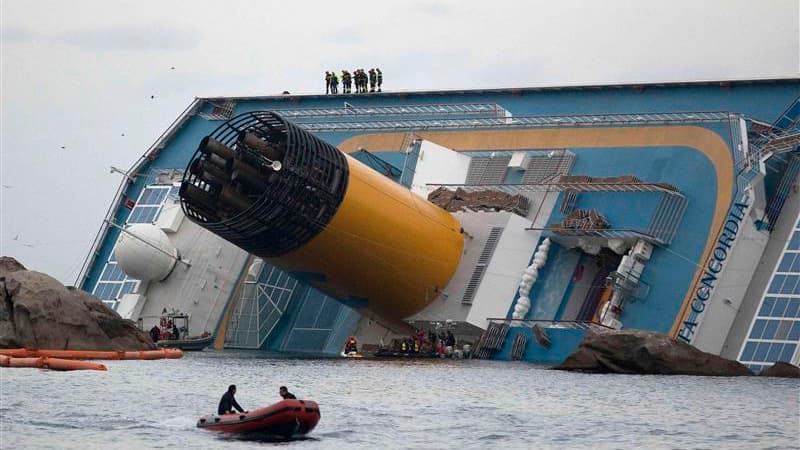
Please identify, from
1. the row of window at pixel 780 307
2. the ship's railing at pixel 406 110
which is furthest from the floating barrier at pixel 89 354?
the row of window at pixel 780 307

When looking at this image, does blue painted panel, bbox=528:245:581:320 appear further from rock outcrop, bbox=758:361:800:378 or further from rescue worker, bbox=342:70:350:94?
rescue worker, bbox=342:70:350:94

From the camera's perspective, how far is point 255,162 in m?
67.7

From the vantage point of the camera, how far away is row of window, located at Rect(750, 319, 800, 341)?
6831 centimetres

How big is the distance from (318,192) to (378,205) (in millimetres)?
3110


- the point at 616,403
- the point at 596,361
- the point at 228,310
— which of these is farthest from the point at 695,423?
the point at 228,310

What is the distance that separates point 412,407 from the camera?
52.5 meters

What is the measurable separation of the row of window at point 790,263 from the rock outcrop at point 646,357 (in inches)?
165

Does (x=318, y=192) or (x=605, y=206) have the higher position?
(x=605, y=206)

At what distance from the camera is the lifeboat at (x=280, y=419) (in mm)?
45156

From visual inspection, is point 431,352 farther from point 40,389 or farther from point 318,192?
point 40,389

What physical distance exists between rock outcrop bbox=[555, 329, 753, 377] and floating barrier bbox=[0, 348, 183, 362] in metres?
16.0

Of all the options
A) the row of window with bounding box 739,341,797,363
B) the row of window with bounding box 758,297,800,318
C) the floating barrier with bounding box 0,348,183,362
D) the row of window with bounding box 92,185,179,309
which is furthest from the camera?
the row of window with bounding box 92,185,179,309

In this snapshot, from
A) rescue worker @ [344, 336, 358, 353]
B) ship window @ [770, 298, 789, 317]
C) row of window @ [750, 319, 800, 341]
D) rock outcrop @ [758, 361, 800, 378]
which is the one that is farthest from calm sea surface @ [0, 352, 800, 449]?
rescue worker @ [344, 336, 358, 353]

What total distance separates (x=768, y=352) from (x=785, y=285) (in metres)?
2.60
